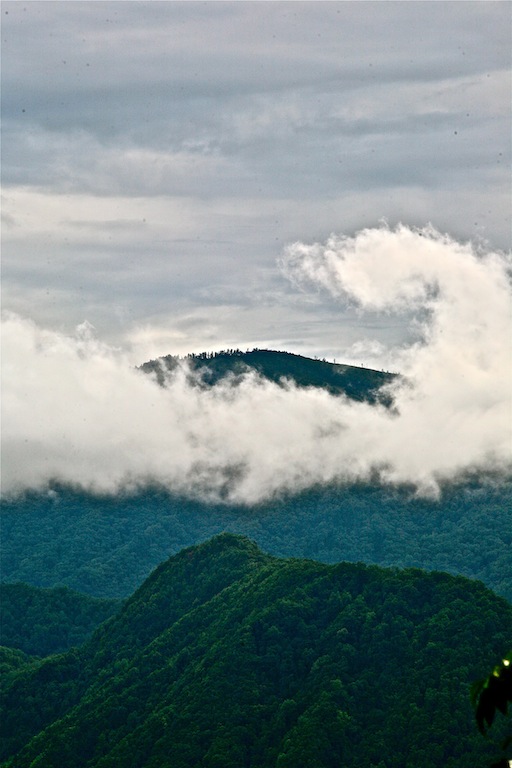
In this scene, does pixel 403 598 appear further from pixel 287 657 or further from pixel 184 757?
pixel 184 757

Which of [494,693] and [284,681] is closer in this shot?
[494,693]

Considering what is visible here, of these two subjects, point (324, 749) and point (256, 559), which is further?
point (256, 559)

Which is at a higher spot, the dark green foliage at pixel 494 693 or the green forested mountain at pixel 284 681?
the dark green foliage at pixel 494 693

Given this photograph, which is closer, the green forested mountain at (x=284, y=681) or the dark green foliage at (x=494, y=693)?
the dark green foliage at (x=494, y=693)

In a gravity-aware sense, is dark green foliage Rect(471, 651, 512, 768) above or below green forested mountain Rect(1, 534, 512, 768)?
above

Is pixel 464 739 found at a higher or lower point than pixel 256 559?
lower

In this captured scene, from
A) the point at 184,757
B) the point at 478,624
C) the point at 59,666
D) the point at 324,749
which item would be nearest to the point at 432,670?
the point at 478,624

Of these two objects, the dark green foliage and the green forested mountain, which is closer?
the dark green foliage

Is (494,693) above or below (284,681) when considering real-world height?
above
